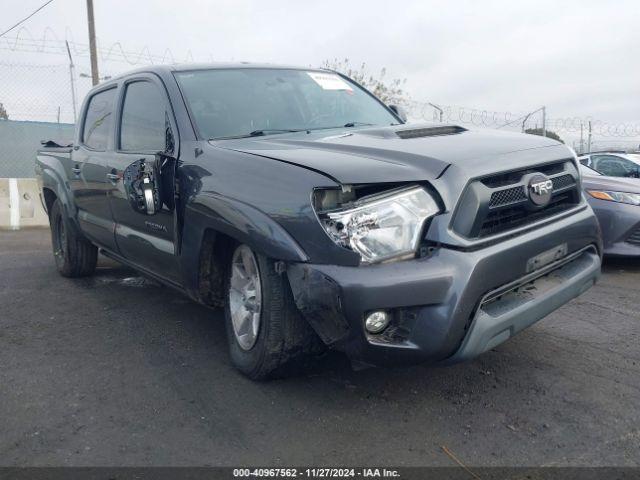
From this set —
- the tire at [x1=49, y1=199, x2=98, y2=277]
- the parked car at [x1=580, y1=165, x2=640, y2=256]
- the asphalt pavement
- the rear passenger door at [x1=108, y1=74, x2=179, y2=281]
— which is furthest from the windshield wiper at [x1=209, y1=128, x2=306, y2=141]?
the parked car at [x1=580, y1=165, x2=640, y2=256]

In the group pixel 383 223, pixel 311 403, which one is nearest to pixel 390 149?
pixel 383 223

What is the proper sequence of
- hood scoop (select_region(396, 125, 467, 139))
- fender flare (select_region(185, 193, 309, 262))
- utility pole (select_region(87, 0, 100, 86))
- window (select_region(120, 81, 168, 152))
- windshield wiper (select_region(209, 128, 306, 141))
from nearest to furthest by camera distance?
1. fender flare (select_region(185, 193, 309, 262))
2. hood scoop (select_region(396, 125, 467, 139))
3. windshield wiper (select_region(209, 128, 306, 141))
4. window (select_region(120, 81, 168, 152))
5. utility pole (select_region(87, 0, 100, 86))

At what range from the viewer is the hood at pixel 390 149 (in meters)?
2.60

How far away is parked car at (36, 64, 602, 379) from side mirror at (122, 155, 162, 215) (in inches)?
0.5

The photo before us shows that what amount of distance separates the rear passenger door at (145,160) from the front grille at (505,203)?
68.1 inches

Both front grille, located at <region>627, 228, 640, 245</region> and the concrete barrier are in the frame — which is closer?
front grille, located at <region>627, 228, 640, 245</region>

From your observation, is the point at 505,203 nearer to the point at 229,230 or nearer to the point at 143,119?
the point at 229,230

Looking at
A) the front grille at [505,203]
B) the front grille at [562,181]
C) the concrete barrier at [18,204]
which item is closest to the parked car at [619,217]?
the front grille at [562,181]

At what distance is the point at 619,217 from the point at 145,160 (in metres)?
4.41

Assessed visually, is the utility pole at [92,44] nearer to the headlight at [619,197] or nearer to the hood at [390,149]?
the headlight at [619,197]

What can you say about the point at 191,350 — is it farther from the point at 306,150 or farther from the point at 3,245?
the point at 3,245

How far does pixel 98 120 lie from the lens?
5.06 metres

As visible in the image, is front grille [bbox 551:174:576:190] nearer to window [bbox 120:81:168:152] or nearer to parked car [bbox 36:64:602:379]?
parked car [bbox 36:64:602:379]

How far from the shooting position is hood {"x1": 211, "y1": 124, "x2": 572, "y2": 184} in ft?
8.52
